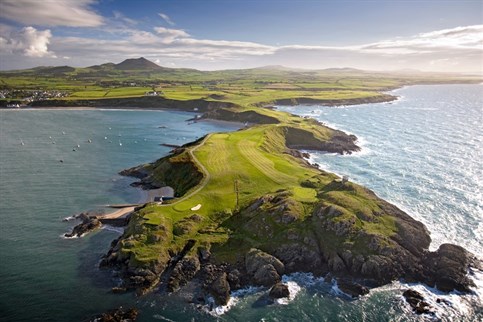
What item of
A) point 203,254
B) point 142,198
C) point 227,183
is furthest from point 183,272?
point 142,198

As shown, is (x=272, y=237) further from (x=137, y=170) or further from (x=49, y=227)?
(x=137, y=170)

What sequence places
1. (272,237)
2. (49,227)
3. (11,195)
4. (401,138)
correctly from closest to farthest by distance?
(272,237) → (49,227) → (11,195) → (401,138)

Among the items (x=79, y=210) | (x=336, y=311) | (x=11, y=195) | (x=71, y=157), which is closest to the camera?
(x=336, y=311)

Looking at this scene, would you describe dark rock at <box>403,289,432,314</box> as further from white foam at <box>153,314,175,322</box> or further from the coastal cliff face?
white foam at <box>153,314,175,322</box>

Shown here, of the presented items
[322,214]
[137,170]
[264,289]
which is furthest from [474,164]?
[137,170]

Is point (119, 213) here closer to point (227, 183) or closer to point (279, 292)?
point (227, 183)

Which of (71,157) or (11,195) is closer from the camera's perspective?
(11,195)

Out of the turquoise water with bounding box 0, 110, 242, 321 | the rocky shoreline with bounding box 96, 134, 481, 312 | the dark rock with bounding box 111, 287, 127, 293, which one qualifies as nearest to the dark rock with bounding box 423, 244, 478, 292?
the rocky shoreline with bounding box 96, 134, 481, 312
